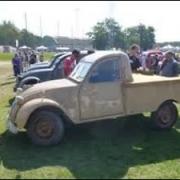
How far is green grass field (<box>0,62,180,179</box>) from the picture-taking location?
21.4 feet

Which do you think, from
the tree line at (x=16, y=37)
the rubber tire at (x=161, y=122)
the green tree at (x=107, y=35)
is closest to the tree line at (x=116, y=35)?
the green tree at (x=107, y=35)

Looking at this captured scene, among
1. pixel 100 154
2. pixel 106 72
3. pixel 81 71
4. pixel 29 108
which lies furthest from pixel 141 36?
pixel 100 154

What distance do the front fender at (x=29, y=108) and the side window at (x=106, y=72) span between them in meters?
0.92

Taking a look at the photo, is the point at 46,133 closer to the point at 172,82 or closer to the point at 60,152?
the point at 60,152

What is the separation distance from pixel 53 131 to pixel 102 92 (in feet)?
4.01

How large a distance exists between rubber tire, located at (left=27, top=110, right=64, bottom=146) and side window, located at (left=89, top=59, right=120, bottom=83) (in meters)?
1.03

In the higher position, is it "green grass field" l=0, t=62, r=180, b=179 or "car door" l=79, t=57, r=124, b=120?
"car door" l=79, t=57, r=124, b=120

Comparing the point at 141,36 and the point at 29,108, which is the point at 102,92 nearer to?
the point at 29,108

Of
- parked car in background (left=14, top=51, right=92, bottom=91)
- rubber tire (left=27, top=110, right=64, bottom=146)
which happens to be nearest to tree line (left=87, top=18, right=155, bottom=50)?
parked car in background (left=14, top=51, right=92, bottom=91)

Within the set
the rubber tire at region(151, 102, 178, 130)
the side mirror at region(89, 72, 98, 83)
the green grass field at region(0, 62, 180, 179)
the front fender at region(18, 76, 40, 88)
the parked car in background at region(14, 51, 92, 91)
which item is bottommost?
the green grass field at region(0, 62, 180, 179)

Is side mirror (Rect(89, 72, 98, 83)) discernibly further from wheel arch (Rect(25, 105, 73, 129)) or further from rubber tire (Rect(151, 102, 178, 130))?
rubber tire (Rect(151, 102, 178, 130))

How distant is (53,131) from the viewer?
7.97 meters

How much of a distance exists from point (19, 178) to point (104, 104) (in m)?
2.57

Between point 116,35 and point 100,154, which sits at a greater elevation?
point 116,35
